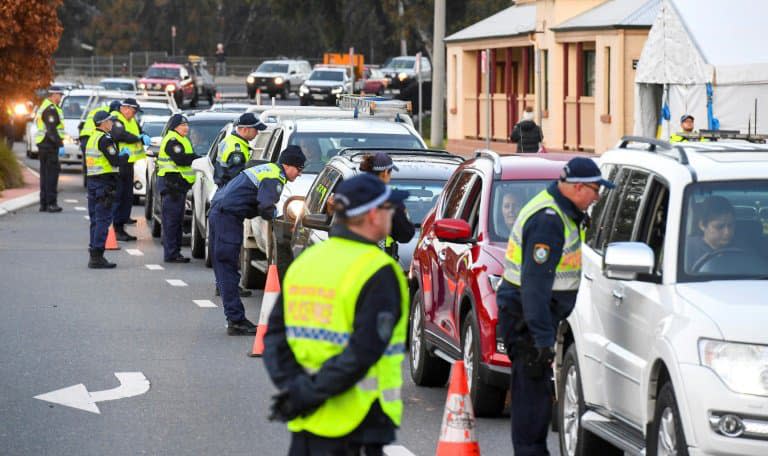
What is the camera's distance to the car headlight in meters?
6.82

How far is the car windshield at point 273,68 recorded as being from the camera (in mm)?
74625

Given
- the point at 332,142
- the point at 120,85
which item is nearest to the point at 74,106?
the point at 120,85

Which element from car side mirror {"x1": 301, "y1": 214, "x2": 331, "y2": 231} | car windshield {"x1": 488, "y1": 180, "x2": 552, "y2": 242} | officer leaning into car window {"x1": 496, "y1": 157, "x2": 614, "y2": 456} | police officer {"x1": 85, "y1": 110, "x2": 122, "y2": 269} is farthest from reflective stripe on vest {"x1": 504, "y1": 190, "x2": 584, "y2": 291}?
police officer {"x1": 85, "y1": 110, "x2": 122, "y2": 269}

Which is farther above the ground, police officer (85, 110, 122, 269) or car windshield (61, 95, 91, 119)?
car windshield (61, 95, 91, 119)

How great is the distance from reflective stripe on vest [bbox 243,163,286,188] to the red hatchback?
2.03m

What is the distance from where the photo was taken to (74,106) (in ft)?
134

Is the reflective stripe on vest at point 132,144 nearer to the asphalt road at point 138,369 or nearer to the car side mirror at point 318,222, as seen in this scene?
the asphalt road at point 138,369

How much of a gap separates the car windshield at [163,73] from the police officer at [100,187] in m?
48.6

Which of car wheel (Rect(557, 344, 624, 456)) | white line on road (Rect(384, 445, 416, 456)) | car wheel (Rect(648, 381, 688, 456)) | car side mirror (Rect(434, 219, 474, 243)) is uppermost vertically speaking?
car side mirror (Rect(434, 219, 474, 243))

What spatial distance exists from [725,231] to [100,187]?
13.0m

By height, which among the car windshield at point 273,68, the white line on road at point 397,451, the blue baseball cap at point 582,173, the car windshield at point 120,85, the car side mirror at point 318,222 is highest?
the car windshield at point 273,68

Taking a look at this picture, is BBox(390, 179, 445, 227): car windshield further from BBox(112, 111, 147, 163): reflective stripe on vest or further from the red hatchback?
BBox(112, 111, 147, 163): reflective stripe on vest

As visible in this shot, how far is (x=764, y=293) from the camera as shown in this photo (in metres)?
7.27

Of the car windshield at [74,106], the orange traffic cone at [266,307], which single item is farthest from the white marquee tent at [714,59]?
the car windshield at [74,106]
